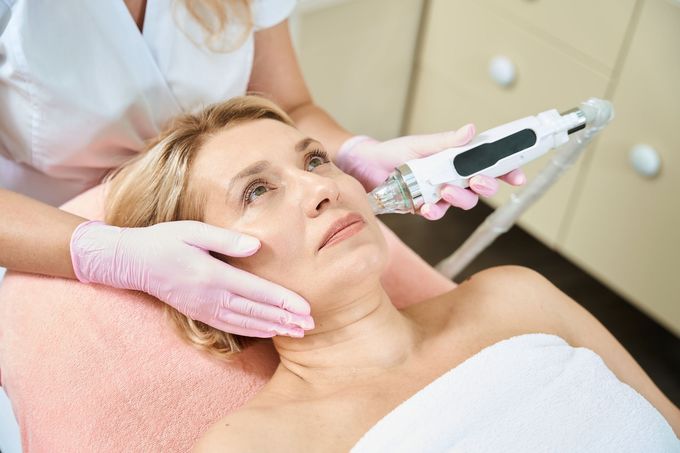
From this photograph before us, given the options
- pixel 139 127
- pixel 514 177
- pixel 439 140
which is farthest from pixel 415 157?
pixel 139 127

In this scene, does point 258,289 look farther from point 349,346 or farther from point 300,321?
point 349,346

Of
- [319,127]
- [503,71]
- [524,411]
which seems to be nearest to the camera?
→ [524,411]

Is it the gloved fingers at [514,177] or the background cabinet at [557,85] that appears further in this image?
the background cabinet at [557,85]

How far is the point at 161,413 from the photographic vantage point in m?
1.23

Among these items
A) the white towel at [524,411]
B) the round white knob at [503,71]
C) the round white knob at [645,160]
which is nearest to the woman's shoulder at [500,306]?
the white towel at [524,411]

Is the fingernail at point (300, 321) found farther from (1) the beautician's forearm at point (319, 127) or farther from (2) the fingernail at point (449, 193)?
(1) the beautician's forearm at point (319, 127)

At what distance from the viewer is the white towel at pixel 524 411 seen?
110 cm

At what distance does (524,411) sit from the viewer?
1.14 meters

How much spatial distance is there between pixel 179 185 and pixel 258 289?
24cm

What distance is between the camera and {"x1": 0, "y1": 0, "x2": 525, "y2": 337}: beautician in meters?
1.21

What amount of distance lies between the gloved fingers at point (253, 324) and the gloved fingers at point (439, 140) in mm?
416

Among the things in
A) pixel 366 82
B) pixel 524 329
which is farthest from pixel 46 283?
pixel 366 82

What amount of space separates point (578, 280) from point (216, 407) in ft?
5.18

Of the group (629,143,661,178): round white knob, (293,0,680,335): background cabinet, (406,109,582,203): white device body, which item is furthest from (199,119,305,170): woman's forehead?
(629,143,661,178): round white knob
